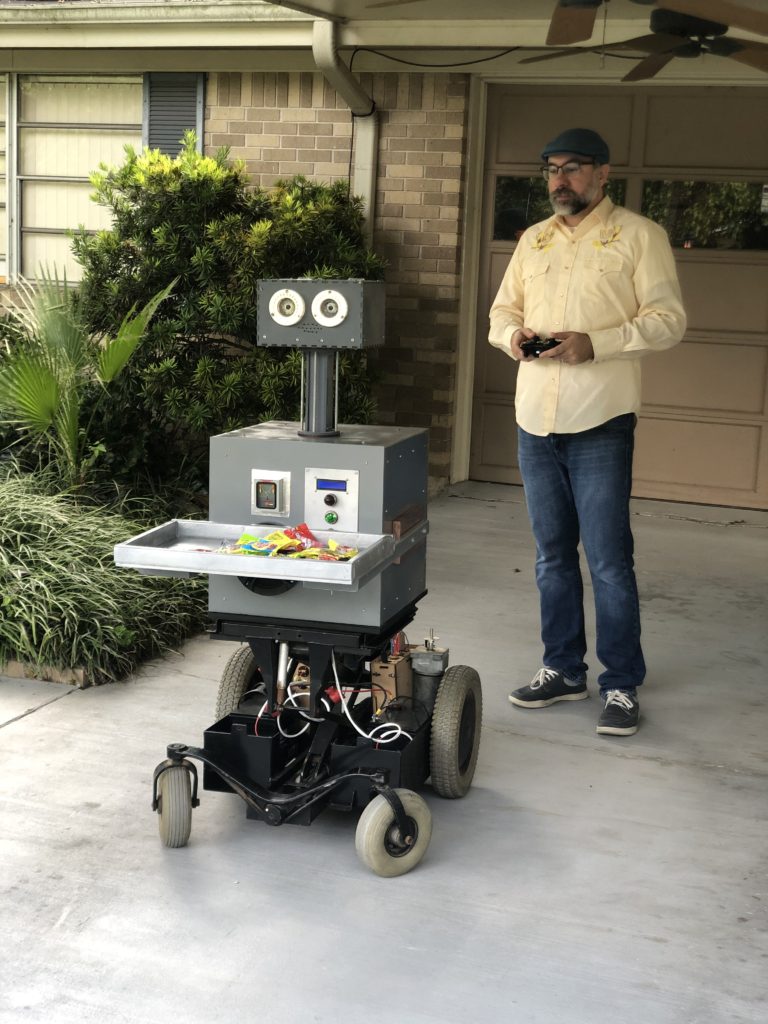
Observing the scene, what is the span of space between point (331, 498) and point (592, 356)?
47.2 inches

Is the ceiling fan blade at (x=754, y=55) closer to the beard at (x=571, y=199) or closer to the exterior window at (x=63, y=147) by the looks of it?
the beard at (x=571, y=199)

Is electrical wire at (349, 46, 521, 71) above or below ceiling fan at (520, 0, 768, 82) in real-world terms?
above

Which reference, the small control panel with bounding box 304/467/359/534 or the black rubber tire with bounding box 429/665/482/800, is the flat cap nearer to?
the small control panel with bounding box 304/467/359/534

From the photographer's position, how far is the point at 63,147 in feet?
30.3

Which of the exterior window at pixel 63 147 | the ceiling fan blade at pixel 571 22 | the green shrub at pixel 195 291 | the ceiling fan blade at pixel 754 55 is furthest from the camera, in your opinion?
the exterior window at pixel 63 147

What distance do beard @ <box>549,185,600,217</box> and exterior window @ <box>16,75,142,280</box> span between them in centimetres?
550

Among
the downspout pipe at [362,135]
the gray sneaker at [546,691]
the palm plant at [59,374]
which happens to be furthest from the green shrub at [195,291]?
the gray sneaker at [546,691]

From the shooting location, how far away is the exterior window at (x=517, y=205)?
27.4ft

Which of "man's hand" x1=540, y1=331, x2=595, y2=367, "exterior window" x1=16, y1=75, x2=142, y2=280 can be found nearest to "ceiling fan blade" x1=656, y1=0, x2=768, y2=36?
"man's hand" x1=540, y1=331, x2=595, y2=367

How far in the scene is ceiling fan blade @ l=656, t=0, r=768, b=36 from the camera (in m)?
4.85

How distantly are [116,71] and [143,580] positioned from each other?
4902 mm

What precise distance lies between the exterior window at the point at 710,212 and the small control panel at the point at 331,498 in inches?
203

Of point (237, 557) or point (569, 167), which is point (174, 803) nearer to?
point (237, 557)

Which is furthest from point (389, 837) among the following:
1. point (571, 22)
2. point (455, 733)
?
point (571, 22)
